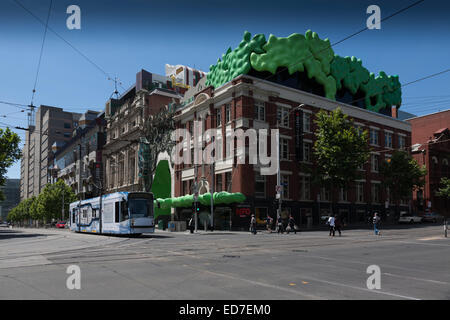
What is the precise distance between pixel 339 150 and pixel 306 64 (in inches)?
485

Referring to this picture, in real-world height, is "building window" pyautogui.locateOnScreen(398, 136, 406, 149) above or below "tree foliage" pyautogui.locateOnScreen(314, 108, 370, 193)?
above

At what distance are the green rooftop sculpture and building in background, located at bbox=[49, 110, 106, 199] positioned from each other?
41.8 m

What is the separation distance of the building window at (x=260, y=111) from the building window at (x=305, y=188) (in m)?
8.96

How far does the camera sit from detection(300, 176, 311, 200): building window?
46.0 m

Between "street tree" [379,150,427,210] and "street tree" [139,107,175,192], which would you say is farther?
"street tree" [139,107,175,192]

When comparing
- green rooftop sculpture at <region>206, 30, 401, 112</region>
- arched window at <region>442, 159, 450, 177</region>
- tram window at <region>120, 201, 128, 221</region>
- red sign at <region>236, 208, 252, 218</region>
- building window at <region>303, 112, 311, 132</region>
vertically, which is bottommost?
red sign at <region>236, 208, 252, 218</region>

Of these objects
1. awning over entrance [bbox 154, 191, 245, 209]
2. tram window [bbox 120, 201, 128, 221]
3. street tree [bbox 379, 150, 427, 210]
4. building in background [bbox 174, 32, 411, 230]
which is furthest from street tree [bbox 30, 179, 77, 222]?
street tree [bbox 379, 150, 427, 210]

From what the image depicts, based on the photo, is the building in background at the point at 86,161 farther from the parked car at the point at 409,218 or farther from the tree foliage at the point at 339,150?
the parked car at the point at 409,218

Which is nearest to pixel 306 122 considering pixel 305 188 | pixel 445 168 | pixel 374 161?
pixel 305 188

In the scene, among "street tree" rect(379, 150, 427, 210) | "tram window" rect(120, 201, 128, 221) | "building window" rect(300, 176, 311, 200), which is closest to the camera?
"tram window" rect(120, 201, 128, 221)

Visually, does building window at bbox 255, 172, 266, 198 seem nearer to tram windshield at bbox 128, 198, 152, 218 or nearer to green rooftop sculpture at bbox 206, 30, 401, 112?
green rooftop sculpture at bbox 206, 30, 401, 112

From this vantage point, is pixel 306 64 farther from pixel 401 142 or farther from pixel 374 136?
pixel 401 142

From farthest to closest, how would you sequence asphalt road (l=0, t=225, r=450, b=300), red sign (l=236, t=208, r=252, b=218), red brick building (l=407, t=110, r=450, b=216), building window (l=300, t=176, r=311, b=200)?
1. red brick building (l=407, t=110, r=450, b=216)
2. building window (l=300, t=176, r=311, b=200)
3. red sign (l=236, t=208, r=252, b=218)
4. asphalt road (l=0, t=225, r=450, b=300)
